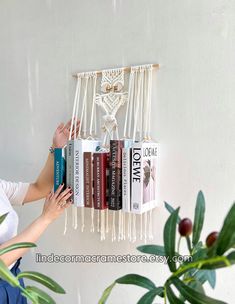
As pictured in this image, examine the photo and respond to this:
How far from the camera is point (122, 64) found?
4.02 ft

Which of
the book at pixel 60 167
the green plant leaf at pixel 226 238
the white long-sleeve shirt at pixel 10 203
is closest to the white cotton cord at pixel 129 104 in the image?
the book at pixel 60 167

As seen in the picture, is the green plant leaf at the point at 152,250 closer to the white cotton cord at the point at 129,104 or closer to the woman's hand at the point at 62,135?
the white cotton cord at the point at 129,104

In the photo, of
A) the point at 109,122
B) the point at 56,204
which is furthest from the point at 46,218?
the point at 109,122

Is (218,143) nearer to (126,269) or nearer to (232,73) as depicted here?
(232,73)

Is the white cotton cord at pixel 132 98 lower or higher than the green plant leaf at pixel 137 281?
higher

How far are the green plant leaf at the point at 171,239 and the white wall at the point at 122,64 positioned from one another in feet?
1.79

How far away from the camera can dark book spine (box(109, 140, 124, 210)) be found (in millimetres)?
1068

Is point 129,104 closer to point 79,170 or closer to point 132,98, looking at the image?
point 132,98

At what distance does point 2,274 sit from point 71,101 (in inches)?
36.1

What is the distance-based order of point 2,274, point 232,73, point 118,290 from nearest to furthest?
point 2,274 → point 232,73 → point 118,290

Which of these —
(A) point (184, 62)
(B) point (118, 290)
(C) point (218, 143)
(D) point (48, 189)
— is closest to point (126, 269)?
(B) point (118, 290)

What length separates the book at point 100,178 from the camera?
3.56 feet

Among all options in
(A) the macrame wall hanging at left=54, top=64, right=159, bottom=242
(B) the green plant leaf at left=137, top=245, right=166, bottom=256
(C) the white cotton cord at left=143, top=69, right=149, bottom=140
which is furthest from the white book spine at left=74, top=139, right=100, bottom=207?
(B) the green plant leaf at left=137, top=245, right=166, bottom=256

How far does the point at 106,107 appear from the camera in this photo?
1238 millimetres
